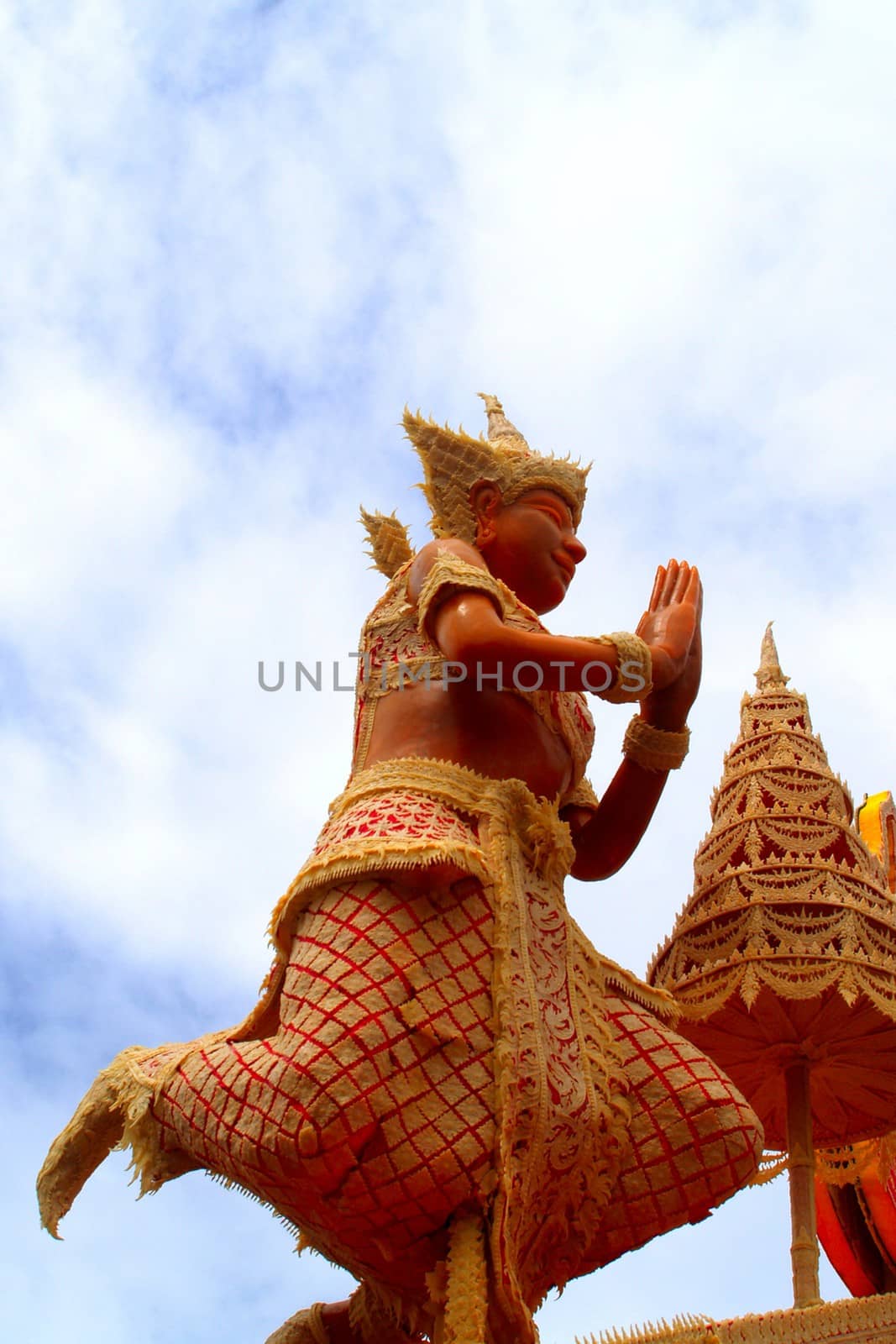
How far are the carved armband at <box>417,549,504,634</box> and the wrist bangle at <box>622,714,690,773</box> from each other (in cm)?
79

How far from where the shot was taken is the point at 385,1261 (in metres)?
3.91

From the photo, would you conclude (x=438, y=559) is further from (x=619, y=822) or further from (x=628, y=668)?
(x=619, y=822)

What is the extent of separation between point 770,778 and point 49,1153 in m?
3.29

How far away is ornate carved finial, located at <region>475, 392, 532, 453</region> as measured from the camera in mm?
5566

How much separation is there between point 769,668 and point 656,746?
82.0 inches

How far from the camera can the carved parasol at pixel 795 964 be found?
5582 mm

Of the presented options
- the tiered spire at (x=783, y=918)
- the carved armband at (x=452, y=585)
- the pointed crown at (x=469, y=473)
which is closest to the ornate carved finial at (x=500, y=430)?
the pointed crown at (x=469, y=473)

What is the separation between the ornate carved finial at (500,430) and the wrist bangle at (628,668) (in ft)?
3.89

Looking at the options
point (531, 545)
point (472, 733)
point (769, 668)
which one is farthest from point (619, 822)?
point (769, 668)

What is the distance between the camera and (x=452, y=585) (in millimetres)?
4512

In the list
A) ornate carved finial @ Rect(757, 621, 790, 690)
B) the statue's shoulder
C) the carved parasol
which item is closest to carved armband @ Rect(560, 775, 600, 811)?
the statue's shoulder

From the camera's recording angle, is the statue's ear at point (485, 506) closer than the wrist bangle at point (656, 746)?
No

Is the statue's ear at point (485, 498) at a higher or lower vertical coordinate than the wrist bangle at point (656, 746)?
higher

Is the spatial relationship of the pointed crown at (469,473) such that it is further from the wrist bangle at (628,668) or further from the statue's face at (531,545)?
the wrist bangle at (628,668)
